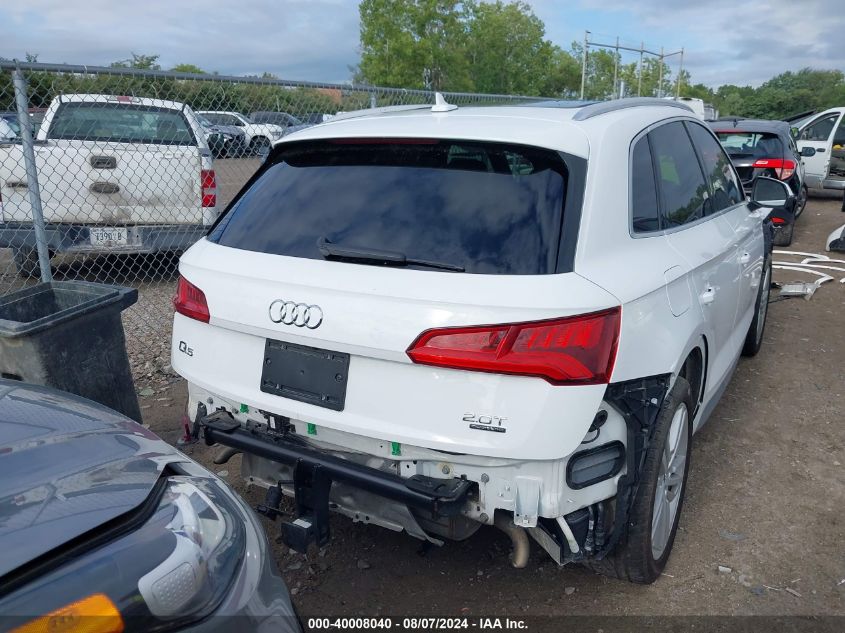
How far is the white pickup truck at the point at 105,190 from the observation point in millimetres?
6457

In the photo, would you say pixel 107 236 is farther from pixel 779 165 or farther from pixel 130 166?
pixel 779 165

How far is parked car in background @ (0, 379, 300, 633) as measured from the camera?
1345 mm

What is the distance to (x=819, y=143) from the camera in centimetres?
1395

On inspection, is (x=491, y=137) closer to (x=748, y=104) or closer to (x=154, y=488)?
(x=154, y=488)

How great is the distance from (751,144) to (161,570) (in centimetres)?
1074

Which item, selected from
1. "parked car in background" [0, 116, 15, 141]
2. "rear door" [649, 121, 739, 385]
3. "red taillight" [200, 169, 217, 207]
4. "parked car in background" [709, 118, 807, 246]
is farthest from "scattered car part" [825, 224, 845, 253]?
"parked car in background" [0, 116, 15, 141]

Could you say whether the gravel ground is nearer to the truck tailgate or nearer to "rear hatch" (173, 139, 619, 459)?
"rear hatch" (173, 139, 619, 459)

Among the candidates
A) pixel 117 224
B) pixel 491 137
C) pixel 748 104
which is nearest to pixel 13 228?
pixel 117 224

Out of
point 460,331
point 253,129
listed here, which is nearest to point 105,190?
point 253,129

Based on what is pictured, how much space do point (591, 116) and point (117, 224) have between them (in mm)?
5261

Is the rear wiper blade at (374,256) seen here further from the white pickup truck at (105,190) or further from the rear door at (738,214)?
the white pickup truck at (105,190)

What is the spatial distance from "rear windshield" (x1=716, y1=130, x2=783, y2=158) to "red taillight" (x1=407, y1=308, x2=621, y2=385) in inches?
361

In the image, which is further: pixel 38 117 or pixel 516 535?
pixel 38 117

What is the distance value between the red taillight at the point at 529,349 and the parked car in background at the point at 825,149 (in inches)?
514
